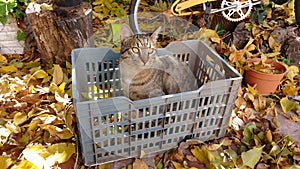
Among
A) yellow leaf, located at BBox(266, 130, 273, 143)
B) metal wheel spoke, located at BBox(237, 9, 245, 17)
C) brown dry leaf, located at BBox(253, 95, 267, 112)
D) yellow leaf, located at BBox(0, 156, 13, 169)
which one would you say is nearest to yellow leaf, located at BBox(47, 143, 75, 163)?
yellow leaf, located at BBox(0, 156, 13, 169)

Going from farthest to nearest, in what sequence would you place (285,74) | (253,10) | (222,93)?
1. (253,10)
2. (285,74)
3. (222,93)

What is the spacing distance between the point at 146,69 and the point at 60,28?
684 mm

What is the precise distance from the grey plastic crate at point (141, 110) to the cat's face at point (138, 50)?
184 millimetres

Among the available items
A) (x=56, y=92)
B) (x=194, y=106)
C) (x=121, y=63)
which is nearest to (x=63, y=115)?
(x=56, y=92)

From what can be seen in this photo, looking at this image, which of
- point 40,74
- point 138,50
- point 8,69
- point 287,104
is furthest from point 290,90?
point 8,69

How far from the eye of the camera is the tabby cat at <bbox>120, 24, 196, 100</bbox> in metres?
1.07

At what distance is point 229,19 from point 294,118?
2.91 feet

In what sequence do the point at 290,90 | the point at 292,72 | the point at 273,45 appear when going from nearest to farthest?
the point at 290,90 → the point at 292,72 → the point at 273,45

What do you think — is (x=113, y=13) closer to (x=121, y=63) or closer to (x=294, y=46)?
(x=121, y=63)

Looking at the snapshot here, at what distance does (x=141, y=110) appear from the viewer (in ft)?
3.64

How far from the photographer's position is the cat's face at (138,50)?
1.06m

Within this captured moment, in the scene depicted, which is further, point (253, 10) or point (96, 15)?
point (96, 15)

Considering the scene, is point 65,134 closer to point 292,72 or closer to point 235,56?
point 235,56

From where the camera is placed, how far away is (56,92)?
132 centimetres
